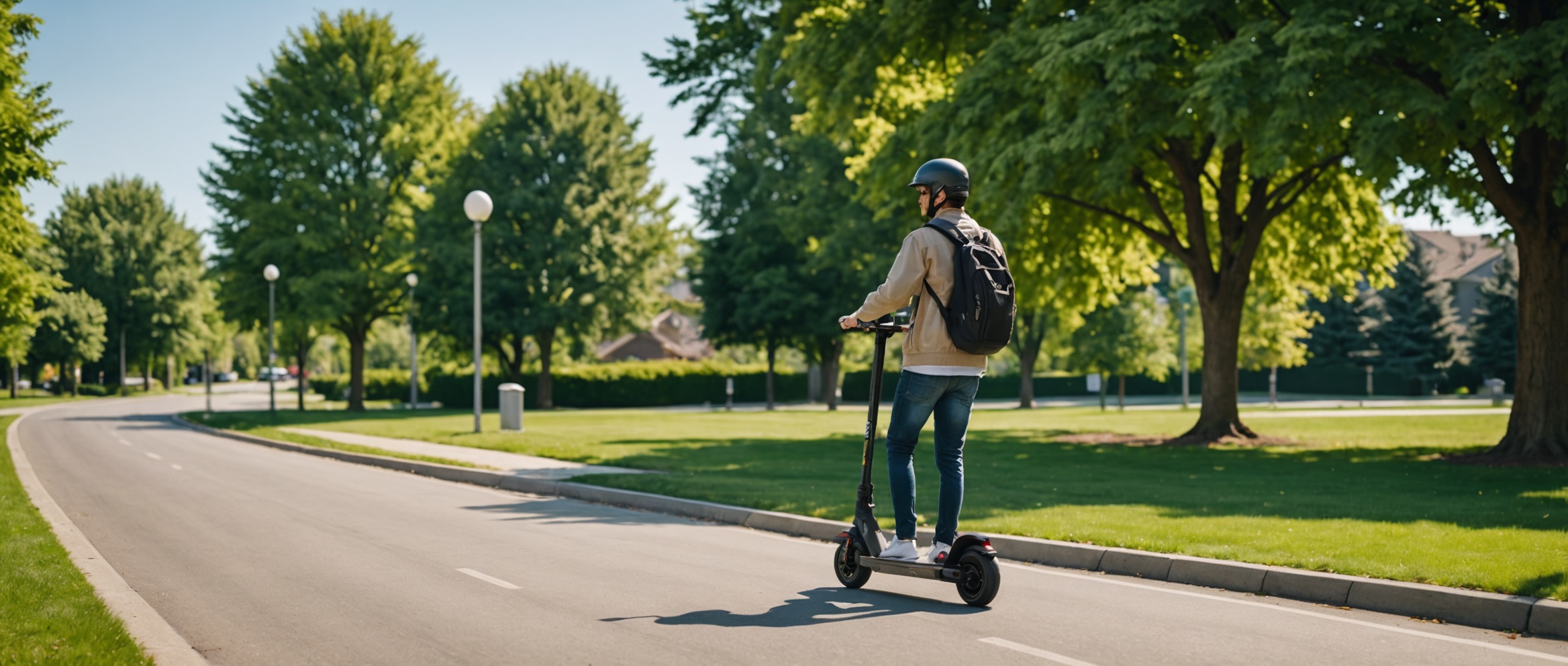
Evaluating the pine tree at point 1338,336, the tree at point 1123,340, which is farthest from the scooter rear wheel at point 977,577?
the pine tree at point 1338,336

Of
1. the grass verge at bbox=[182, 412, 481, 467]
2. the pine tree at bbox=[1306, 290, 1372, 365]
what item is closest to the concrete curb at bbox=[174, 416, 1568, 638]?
the grass verge at bbox=[182, 412, 481, 467]

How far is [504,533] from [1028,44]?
11579mm

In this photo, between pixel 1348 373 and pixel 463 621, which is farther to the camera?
pixel 1348 373

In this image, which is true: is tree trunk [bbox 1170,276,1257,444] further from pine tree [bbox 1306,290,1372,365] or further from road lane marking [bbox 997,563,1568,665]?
pine tree [bbox 1306,290,1372,365]

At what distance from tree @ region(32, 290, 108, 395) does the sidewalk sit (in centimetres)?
5041

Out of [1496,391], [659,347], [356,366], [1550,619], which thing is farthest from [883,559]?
[659,347]

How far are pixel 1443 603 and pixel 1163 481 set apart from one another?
25.1ft

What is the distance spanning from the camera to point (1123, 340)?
4081cm

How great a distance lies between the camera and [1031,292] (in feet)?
77.0

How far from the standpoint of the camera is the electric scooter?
6078mm

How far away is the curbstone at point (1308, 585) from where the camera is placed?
6.52 meters

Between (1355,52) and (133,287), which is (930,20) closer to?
(1355,52)

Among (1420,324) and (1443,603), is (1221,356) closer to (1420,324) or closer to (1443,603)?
(1443,603)

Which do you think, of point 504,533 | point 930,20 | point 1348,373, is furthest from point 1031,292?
point 1348,373
